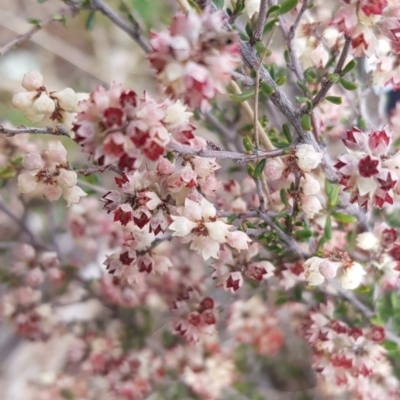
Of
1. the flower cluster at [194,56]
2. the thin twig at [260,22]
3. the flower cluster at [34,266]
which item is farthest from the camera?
the flower cluster at [34,266]

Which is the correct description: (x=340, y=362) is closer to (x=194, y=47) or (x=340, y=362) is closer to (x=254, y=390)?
(x=194, y=47)

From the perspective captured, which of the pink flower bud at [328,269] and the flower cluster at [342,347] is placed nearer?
the pink flower bud at [328,269]

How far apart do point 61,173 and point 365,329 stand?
2.03 ft

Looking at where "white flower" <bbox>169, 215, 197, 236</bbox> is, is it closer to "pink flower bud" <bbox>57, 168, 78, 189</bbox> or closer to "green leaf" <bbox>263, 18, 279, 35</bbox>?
"pink flower bud" <bbox>57, 168, 78, 189</bbox>

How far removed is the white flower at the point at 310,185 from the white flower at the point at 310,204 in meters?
0.02

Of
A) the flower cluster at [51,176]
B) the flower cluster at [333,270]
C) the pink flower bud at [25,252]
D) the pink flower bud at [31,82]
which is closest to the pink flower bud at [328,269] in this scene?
the flower cluster at [333,270]

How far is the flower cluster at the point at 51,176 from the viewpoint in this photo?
0.65 m

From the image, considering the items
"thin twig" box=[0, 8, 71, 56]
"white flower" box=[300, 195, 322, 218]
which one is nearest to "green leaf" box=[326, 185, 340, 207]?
"white flower" box=[300, 195, 322, 218]

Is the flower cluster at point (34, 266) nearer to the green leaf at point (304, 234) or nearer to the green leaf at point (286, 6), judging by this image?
the green leaf at point (304, 234)

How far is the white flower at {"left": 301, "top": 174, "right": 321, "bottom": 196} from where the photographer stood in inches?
26.0

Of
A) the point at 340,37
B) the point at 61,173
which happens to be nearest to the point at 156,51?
the point at 61,173

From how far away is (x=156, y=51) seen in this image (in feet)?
1.44

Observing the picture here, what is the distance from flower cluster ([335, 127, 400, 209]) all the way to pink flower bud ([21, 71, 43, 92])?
38 centimetres

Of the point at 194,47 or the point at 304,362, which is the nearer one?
the point at 194,47
